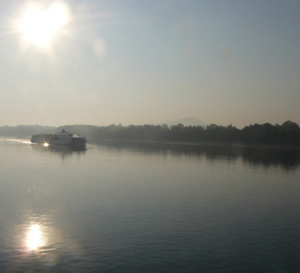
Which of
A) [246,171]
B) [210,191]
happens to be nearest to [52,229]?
[210,191]

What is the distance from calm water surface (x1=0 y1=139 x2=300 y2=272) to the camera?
24.7 meters

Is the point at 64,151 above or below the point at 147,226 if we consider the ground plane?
above

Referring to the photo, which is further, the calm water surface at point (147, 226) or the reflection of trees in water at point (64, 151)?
the reflection of trees in water at point (64, 151)

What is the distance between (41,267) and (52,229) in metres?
8.99

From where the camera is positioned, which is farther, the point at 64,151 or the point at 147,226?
the point at 64,151

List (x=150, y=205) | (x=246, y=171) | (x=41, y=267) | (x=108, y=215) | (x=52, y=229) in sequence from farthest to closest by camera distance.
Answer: (x=246, y=171) < (x=150, y=205) < (x=108, y=215) < (x=52, y=229) < (x=41, y=267)

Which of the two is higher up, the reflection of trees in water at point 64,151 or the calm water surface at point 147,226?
the reflection of trees in water at point 64,151

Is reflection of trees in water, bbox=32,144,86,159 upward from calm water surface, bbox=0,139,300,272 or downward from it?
upward

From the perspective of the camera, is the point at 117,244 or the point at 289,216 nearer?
the point at 117,244

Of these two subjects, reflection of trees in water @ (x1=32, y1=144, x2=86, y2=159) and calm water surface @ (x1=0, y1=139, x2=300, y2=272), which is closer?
calm water surface @ (x1=0, y1=139, x2=300, y2=272)

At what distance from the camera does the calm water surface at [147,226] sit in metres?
24.7

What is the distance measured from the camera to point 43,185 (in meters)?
57.8

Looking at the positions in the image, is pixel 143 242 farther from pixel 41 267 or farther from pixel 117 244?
pixel 41 267

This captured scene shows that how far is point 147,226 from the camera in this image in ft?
109
